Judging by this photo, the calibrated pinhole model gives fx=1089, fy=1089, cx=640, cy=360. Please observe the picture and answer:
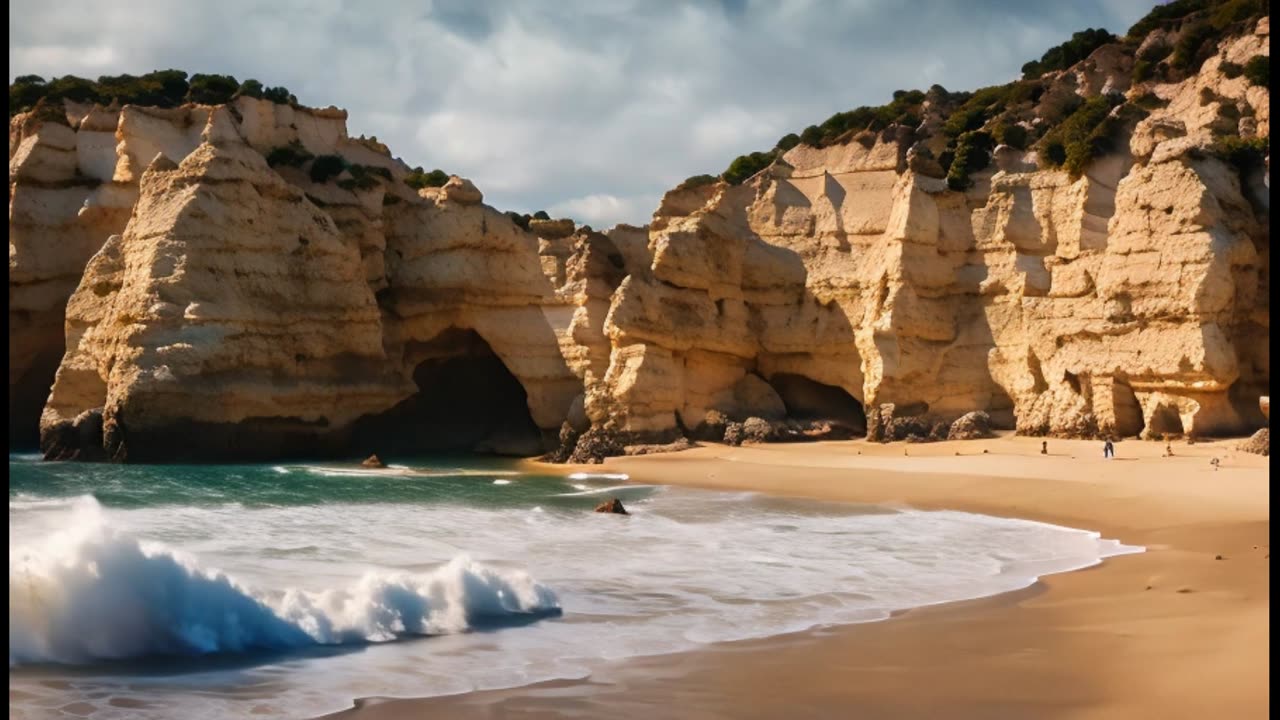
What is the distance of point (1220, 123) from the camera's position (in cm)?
2955

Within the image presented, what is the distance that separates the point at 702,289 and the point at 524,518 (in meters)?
17.1

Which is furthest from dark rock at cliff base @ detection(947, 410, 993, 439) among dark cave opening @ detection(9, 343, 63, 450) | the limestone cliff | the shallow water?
dark cave opening @ detection(9, 343, 63, 450)

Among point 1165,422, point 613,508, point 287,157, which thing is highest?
point 287,157

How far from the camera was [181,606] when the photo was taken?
852cm

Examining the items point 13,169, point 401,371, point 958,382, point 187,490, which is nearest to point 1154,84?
point 958,382

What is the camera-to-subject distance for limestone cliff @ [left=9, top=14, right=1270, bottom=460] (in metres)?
26.8

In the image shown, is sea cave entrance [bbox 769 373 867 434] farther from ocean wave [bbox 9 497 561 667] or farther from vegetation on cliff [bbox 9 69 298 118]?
ocean wave [bbox 9 497 561 667]

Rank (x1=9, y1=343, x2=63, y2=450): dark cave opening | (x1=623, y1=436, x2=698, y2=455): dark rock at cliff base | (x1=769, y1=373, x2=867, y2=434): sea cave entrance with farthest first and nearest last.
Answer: (x1=9, y1=343, x2=63, y2=450): dark cave opening
(x1=769, y1=373, x2=867, y2=434): sea cave entrance
(x1=623, y1=436, x2=698, y2=455): dark rock at cliff base

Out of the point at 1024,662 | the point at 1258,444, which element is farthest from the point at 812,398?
the point at 1024,662

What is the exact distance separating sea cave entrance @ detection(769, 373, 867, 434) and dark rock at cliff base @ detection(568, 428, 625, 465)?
6546 mm

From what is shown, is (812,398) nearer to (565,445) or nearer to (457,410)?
(565,445)

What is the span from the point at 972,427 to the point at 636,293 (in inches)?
394

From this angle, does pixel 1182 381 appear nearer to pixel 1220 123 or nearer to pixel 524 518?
pixel 1220 123

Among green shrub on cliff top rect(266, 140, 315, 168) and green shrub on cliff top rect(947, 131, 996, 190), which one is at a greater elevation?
green shrub on cliff top rect(266, 140, 315, 168)
